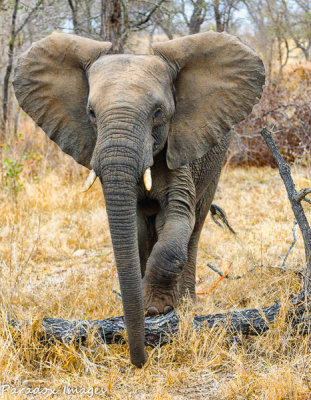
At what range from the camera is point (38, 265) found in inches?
230

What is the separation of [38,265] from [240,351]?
3.04 meters

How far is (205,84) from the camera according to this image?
3771mm

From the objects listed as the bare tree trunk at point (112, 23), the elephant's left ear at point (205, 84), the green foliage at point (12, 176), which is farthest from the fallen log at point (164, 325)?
the bare tree trunk at point (112, 23)

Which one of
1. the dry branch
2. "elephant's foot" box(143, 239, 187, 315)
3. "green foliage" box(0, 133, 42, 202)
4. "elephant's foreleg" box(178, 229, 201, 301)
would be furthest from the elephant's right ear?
"green foliage" box(0, 133, 42, 202)

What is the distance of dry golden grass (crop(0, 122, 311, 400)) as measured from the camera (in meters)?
3.09

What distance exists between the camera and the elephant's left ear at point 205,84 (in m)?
3.69

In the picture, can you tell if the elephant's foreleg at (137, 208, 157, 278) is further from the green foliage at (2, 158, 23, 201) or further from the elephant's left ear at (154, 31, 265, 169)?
the green foliage at (2, 158, 23, 201)

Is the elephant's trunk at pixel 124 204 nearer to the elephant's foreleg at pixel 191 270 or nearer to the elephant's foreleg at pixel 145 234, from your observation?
the elephant's foreleg at pixel 145 234

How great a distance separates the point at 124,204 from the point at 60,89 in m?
1.30

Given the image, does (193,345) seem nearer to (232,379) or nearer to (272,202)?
(232,379)

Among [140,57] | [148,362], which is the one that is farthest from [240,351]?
[140,57]

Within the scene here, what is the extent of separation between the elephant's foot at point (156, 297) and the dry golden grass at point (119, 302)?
0.53 ft

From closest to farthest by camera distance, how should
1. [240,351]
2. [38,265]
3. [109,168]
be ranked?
1. [109,168]
2. [240,351]
3. [38,265]

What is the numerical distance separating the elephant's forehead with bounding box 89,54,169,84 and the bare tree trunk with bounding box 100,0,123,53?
3.60 metres
